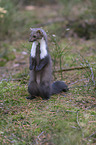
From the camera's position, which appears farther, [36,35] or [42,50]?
[42,50]

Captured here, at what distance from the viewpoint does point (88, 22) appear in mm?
11375

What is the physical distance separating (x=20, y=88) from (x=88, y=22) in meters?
7.29

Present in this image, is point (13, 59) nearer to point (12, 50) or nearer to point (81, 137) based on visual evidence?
point (12, 50)

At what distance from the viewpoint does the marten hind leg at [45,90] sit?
474cm

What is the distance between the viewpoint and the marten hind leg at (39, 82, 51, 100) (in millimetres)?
4738

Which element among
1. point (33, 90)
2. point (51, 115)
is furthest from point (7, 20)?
point (51, 115)

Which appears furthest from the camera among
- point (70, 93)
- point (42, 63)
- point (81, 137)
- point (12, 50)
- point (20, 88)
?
point (12, 50)

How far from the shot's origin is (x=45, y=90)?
4738 millimetres

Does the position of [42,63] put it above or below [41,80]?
above

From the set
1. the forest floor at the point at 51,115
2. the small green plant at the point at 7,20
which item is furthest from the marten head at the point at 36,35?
the small green plant at the point at 7,20

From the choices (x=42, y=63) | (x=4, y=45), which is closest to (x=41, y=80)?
(x=42, y=63)

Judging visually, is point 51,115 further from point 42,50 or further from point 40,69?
point 42,50

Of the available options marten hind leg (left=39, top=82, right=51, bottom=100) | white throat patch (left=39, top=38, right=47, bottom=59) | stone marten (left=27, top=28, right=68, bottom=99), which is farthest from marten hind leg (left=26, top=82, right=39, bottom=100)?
white throat patch (left=39, top=38, right=47, bottom=59)

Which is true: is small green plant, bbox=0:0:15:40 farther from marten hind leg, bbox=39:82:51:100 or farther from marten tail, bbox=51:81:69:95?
marten hind leg, bbox=39:82:51:100
